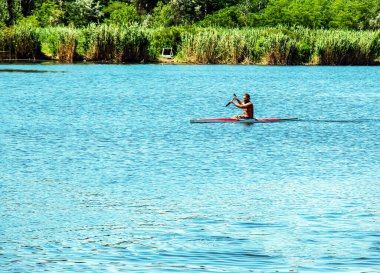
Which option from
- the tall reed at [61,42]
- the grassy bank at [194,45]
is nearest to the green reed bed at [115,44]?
the grassy bank at [194,45]

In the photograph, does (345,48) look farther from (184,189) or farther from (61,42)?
(184,189)

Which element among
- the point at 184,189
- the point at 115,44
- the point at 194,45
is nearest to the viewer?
the point at 184,189

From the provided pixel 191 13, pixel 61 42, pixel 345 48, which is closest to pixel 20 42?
pixel 61 42

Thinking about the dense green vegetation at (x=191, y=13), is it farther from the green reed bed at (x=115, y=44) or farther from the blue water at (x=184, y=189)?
the blue water at (x=184, y=189)

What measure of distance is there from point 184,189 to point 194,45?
56.3 metres

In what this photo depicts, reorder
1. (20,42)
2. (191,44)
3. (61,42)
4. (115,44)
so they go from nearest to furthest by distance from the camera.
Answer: (20,42)
(115,44)
(61,42)
(191,44)

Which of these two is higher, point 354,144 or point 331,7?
point 331,7

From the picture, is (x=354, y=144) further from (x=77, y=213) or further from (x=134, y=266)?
(x=134, y=266)

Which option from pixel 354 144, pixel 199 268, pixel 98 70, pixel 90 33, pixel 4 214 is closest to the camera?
pixel 199 268

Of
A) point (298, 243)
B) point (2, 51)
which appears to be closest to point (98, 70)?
point (2, 51)

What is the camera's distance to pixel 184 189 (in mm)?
18625

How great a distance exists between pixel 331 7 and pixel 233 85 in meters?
54.8

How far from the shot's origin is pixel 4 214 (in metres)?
15.8

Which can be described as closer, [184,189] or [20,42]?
[184,189]
